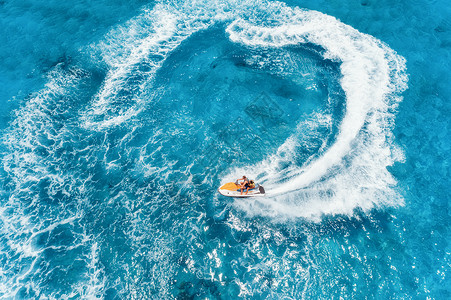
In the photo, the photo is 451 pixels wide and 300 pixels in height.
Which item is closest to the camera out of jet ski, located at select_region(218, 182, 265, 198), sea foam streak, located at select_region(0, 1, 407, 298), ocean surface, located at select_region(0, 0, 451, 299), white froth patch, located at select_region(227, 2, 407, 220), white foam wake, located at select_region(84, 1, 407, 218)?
ocean surface, located at select_region(0, 0, 451, 299)

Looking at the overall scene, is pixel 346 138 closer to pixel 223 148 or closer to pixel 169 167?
pixel 223 148

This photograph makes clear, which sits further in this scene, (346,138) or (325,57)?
(325,57)

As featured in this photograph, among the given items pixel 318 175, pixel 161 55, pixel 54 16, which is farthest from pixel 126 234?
pixel 54 16

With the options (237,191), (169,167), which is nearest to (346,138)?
(237,191)

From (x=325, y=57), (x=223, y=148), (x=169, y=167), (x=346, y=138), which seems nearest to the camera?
(x=169, y=167)

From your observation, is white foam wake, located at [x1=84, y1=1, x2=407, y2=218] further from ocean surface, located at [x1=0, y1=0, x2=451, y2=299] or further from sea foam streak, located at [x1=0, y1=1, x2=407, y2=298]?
ocean surface, located at [x1=0, y1=0, x2=451, y2=299]

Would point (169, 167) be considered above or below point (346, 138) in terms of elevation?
below

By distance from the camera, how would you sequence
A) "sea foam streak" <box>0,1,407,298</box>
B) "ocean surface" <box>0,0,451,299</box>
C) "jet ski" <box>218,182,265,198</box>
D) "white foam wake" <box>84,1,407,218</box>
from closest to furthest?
1. "ocean surface" <box>0,0,451,299</box>
2. "sea foam streak" <box>0,1,407,298</box>
3. "jet ski" <box>218,182,265,198</box>
4. "white foam wake" <box>84,1,407,218</box>

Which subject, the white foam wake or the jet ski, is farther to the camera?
the white foam wake

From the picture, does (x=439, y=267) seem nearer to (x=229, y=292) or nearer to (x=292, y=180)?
(x=292, y=180)

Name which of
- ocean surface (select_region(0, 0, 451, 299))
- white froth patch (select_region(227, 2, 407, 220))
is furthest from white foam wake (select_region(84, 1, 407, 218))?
ocean surface (select_region(0, 0, 451, 299))
